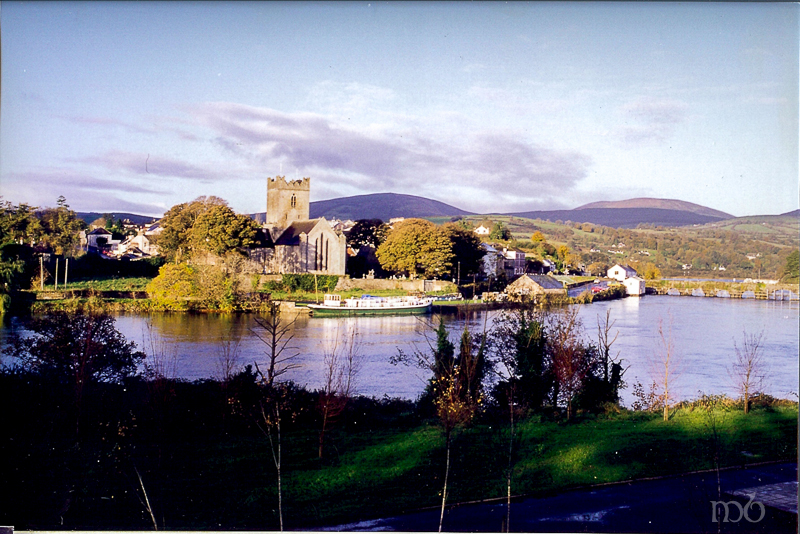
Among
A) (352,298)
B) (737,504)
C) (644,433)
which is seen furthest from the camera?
(352,298)

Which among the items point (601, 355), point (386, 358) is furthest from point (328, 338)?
point (601, 355)

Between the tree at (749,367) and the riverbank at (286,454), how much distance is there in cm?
39

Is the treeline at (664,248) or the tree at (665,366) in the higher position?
the treeline at (664,248)

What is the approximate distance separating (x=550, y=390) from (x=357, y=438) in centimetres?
211

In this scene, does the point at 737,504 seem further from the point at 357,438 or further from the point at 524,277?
the point at 524,277

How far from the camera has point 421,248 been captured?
8328 mm

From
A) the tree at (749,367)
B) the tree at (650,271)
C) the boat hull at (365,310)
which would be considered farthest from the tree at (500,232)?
the tree at (749,367)

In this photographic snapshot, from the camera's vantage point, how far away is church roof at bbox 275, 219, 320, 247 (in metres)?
7.41

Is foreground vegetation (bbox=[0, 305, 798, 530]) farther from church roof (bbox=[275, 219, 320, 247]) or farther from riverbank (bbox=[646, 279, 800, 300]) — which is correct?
church roof (bbox=[275, 219, 320, 247])

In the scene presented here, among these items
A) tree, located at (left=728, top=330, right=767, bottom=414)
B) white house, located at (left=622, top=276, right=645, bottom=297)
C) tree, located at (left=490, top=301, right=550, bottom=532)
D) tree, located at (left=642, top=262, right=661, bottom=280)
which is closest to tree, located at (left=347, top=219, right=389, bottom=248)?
tree, located at (left=490, top=301, right=550, bottom=532)

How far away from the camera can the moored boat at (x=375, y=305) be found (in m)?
8.06

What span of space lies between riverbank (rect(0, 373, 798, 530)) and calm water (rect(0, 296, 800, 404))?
489 millimetres

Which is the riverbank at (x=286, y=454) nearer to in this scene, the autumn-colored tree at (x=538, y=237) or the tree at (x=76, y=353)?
the tree at (x=76, y=353)

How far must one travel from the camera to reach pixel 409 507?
183 inches
